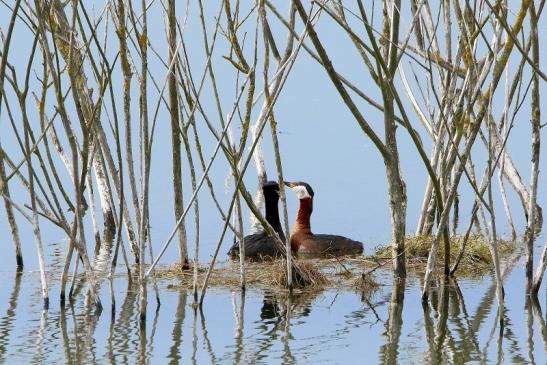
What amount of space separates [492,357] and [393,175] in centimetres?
193

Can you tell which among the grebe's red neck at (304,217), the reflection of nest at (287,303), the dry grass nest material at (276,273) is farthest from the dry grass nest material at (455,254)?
the grebe's red neck at (304,217)

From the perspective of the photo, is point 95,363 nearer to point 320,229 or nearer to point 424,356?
point 424,356

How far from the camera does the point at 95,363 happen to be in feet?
27.5

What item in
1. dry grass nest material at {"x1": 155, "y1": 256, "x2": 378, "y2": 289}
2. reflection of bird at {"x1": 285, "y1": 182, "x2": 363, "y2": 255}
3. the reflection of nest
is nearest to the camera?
the reflection of nest

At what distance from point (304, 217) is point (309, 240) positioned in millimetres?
733

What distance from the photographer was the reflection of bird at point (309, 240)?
12.8 m

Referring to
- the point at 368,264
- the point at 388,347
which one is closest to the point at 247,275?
the point at 368,264

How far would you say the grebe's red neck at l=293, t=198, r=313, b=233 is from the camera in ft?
45.5

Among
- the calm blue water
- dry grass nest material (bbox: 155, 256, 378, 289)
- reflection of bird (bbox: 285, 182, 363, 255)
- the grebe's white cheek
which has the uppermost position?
the grebe's white cheek

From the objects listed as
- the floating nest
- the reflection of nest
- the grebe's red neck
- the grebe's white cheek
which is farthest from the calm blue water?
the grebe's white cheek

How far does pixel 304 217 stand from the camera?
14.0 meters

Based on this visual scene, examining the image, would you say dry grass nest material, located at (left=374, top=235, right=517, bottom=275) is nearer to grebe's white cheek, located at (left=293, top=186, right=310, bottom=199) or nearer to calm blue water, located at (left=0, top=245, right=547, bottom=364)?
calm blue water, located at (left=0, top=245, right=547, bottom=364)

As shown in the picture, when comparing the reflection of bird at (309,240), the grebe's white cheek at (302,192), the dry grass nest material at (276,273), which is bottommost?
the dry grass nest material at (276,273)

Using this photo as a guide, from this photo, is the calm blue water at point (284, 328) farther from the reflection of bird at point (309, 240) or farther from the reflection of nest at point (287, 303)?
the reflection of bird at point (309, 240)
